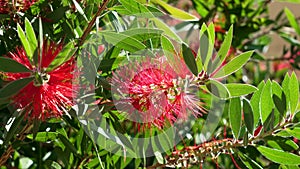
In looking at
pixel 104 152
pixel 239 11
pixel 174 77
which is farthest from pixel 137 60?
pixel 239 11

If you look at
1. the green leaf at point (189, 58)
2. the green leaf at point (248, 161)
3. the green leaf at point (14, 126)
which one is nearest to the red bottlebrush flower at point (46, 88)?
the green leaf at point (14, 126)

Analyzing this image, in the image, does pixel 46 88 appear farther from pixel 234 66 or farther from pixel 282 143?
pixel 282 143

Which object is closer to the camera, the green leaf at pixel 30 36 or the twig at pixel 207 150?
the green leaf at pixel 30 36

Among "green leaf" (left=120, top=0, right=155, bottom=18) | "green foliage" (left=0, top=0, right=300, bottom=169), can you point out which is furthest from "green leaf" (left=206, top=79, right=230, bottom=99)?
"green leaf" (left=120, top=0, right=155, bottom=18)

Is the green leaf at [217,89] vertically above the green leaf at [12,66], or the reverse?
the green leaf at [12,66]

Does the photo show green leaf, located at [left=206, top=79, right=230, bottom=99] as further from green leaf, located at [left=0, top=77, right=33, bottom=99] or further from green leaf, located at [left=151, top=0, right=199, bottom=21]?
green leaf, located at [left=0, top=77, right=33, bottom=99]

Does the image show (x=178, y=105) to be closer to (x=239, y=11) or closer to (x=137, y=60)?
(x=137, y=60)

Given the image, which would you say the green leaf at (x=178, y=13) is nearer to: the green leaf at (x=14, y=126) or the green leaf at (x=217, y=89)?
the green leaf at (x=217, y=89)

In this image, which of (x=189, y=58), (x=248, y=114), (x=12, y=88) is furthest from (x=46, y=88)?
(x=248, y=114)
